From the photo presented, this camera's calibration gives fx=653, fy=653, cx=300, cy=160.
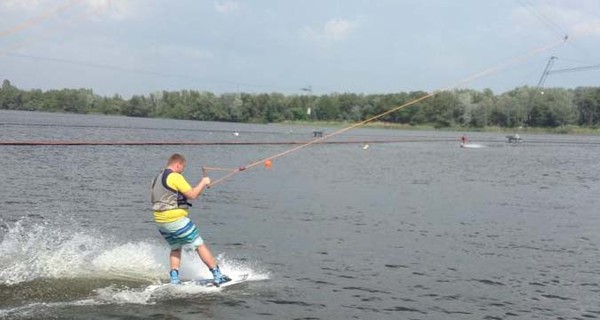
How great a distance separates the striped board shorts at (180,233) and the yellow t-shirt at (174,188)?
88 millimetres

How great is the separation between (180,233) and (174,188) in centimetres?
87

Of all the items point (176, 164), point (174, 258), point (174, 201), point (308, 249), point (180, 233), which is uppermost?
point (176, 164)

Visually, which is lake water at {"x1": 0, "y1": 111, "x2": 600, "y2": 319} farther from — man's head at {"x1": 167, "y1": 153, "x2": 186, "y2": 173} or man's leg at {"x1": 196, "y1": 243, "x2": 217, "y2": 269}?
man's head at {"x1": 167, "y1": 153, "x2": 186, "y2": 173}

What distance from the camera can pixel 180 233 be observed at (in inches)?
483

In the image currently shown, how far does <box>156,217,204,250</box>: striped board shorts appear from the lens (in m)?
12.2

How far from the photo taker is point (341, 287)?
566 inches

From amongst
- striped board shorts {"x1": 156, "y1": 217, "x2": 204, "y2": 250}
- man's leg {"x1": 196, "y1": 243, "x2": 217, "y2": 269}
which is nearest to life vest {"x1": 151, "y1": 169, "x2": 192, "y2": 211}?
striped board shorts {"x1": 156, "y1": 217, "x2": 204, "y2": 250}

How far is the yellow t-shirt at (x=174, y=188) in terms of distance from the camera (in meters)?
12.0

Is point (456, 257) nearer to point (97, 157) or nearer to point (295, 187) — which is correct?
point (295, 187)

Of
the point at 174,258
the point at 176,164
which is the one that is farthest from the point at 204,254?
the point at 176,164

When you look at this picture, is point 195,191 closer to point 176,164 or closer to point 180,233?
point 176,164

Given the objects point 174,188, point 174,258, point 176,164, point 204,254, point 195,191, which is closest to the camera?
point 195,191

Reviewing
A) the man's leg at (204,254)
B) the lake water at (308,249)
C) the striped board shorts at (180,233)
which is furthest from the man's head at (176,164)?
the lake water at (308,249)

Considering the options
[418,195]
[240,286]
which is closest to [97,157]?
[418,195]
